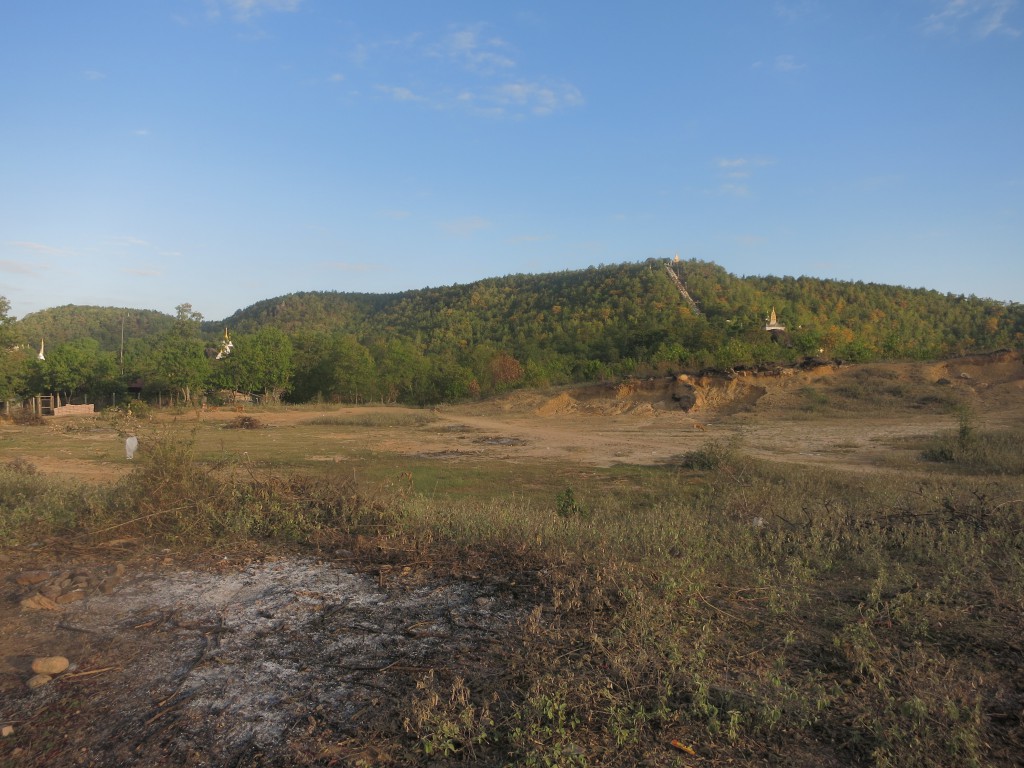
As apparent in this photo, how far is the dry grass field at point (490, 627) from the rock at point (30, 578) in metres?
0.02

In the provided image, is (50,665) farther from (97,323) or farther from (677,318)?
(97,323)

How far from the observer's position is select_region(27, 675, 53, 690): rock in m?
3.04

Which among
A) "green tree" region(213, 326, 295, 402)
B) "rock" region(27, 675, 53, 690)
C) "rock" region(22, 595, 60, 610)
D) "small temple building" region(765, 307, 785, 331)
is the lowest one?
"rock" region(27, 675, 53, 690)

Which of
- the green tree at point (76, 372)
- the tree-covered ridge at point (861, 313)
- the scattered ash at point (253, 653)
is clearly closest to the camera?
the scattered ash at point (253, 653)

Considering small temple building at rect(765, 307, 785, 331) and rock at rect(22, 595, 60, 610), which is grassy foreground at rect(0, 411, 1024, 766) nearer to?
rock at rect(22, 595, 60, 610)

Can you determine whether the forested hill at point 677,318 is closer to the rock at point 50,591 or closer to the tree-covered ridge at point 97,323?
the tree-covered ridge at point 97,323

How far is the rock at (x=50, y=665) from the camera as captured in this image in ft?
10.3

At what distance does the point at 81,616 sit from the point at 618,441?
17.0 metres

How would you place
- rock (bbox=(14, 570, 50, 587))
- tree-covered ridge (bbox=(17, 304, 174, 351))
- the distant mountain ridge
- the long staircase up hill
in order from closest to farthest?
rock (bbox=(14, 570, 50, 587)) < the distant mountain ridge < the long staircase up hill < tree-covered ridge (bbox=(17, 304, 174, 351))

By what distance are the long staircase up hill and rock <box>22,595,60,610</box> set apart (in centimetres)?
5641

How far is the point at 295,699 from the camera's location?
9.43 ft

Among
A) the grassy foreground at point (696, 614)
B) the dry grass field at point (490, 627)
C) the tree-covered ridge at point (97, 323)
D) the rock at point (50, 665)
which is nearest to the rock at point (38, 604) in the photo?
the dry grass field at point (490, 627)

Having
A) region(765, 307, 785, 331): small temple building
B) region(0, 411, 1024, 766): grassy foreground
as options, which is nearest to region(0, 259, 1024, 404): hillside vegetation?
region(765, 307, 785, 331): small temple building

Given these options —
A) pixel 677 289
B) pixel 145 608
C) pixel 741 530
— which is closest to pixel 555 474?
pixel 741 530
